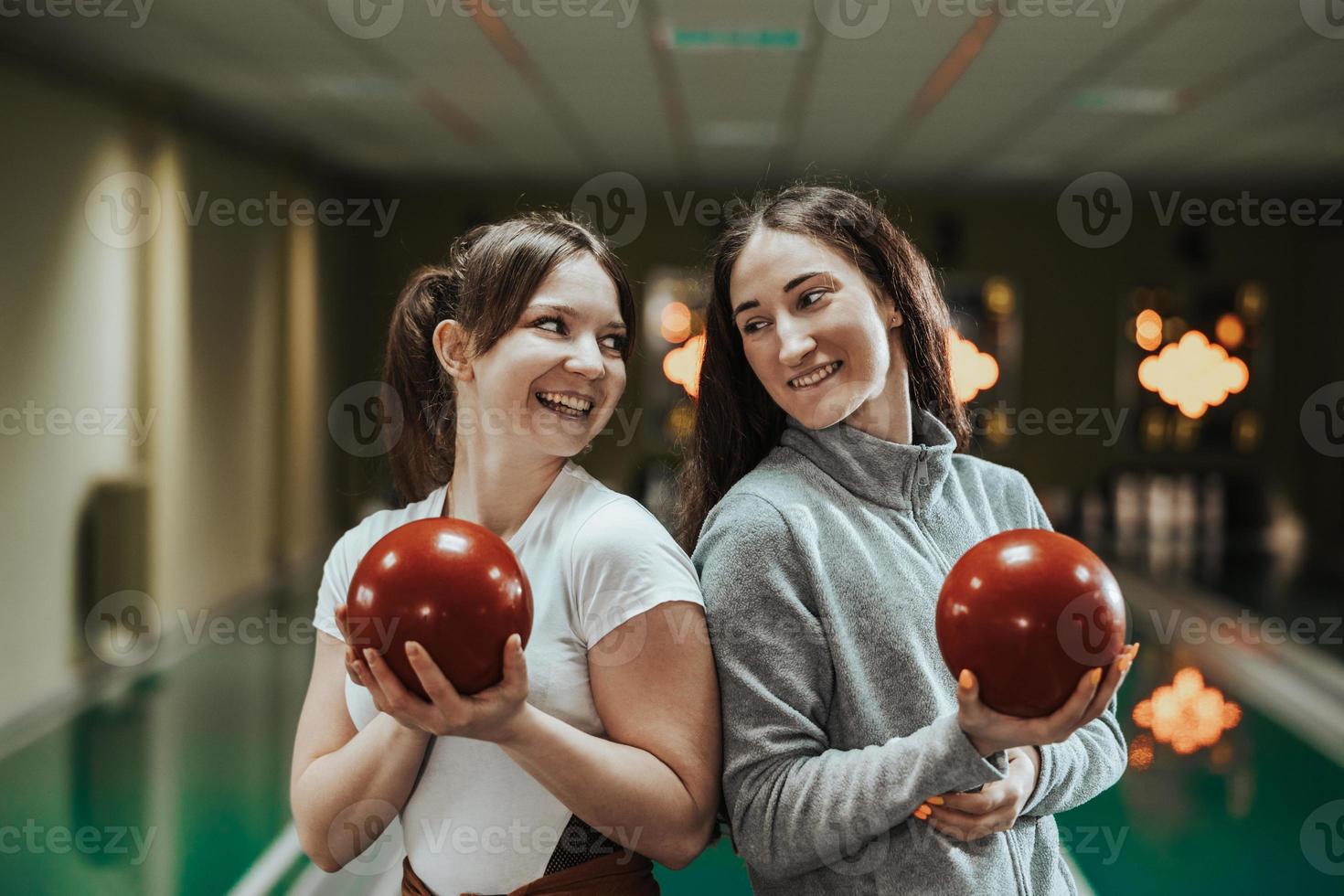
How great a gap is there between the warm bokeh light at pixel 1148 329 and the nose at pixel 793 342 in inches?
433

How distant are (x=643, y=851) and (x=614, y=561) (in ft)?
1.23

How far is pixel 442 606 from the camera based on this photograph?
50.4 inches

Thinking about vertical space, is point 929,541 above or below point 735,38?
below

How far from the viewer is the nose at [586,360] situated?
1.57 metres

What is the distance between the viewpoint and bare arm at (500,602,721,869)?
1.43 m

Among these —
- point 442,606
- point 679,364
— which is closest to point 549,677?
point 442,606

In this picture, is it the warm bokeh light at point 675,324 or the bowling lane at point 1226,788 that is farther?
the warm bokeh light at point 675,324

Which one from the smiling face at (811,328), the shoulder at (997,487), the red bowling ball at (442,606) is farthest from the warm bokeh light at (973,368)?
the red bowling ball at (442,606)

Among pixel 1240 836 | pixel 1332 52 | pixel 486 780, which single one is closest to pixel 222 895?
pixel 486 780

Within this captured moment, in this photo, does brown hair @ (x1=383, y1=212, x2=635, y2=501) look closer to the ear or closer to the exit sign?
the ear

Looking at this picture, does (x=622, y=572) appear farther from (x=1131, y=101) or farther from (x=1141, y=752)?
(x=1131, y=101)

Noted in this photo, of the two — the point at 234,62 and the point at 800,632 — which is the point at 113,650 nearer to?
the point at 234,62

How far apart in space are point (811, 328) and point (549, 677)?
577 millimetres

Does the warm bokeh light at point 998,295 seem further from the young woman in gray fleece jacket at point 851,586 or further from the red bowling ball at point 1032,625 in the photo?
the red bowling ball at point 1032,625
